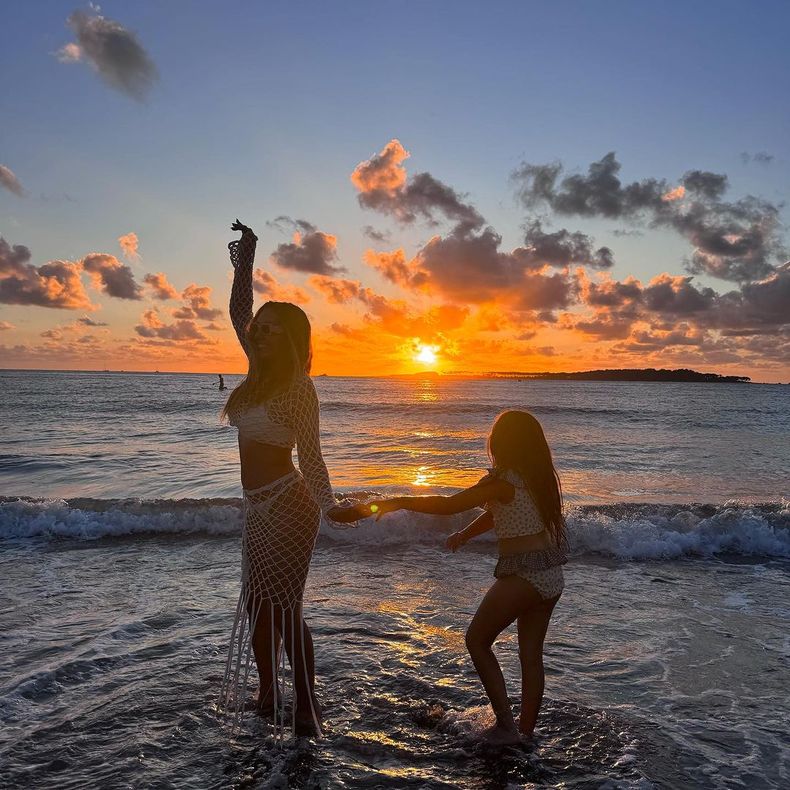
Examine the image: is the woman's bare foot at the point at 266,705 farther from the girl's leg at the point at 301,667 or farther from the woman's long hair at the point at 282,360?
the woman's long hair at the point at 282,360

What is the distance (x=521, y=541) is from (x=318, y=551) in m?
6.25

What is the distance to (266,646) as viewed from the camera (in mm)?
3992

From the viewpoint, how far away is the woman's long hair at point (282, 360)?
3627mm

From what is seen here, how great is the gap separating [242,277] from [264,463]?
1331 millimetres

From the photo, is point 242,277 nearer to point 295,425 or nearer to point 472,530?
point 295,425

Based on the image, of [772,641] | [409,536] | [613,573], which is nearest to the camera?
[772,641]

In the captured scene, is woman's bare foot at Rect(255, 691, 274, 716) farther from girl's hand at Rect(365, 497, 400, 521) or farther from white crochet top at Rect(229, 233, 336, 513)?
girl's hand at Rect(365, 497, 400, 521)

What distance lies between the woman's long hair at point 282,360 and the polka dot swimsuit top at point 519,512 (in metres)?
1.41

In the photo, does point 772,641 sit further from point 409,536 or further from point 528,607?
point 409,536

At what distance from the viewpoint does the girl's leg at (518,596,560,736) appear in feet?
13.0

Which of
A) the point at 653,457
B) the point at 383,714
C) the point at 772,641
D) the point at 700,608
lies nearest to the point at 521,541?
the point at 383,714

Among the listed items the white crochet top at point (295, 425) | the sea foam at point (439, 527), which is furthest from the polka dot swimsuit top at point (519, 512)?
the sea foam at point (439, 527)

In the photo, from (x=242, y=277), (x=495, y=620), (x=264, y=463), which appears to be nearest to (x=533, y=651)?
(x=495, y=620)

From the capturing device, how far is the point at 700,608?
7254 mm
